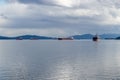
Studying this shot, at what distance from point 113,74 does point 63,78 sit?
13569 mm

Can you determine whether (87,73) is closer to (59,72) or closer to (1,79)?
(59,72)

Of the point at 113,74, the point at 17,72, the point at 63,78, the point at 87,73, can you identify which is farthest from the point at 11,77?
the point at 113,74

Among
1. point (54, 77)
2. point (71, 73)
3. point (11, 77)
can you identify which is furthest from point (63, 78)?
point (11, 77)

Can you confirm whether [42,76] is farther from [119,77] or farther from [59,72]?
[119,77]

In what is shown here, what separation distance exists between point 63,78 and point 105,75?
36.3 feet

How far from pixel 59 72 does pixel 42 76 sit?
6.63 metres

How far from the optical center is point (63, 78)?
199ft

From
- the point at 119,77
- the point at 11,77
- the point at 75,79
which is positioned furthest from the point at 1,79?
the point at 119,77

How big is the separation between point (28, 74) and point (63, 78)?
9.80 metres

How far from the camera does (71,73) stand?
6775 centimetres

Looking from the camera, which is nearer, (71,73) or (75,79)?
(75,79)

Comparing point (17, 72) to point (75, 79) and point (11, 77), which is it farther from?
point (75, 79)

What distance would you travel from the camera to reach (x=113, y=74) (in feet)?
218

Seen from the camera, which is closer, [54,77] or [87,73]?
[54,77]
